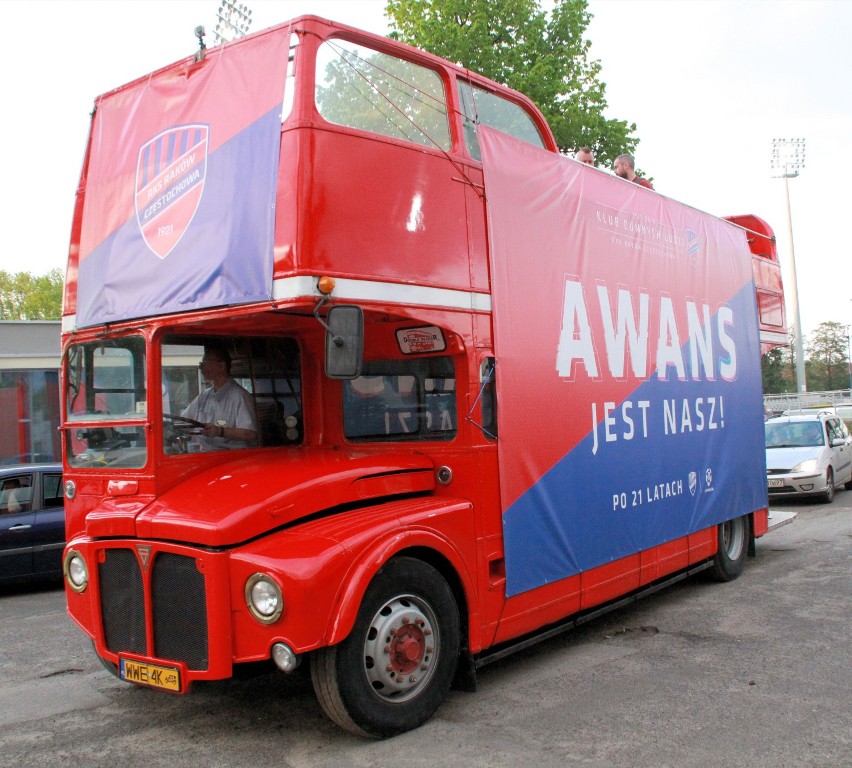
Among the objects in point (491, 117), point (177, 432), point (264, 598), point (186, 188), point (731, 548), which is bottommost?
point (731, 548)

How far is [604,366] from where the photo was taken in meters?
6.78

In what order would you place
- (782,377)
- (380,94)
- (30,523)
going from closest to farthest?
(380,94), (30,523), (782,377)

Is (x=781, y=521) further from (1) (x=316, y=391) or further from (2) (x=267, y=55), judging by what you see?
(2) (x=267, y=55)

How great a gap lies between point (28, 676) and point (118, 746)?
1966 mm

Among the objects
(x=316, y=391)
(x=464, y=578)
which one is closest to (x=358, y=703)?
(x=464, y=578)

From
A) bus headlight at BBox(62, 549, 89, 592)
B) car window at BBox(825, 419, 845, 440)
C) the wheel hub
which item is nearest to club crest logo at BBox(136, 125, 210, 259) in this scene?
bus headlight at BBox(62, 549, 89, 592)

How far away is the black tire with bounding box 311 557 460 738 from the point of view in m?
4.49

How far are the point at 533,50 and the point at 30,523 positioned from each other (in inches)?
674

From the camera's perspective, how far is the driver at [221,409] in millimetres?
5473

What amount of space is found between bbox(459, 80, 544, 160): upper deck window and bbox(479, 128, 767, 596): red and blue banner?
118mm

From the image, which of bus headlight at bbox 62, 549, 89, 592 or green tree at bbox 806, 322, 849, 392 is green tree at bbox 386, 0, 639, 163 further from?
green tree at bbox 806, 322, 849, 392

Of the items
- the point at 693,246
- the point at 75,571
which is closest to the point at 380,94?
the point at 75,571

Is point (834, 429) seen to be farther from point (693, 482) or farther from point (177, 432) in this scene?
point (177, 432)

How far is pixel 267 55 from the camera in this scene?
5.00 metres
